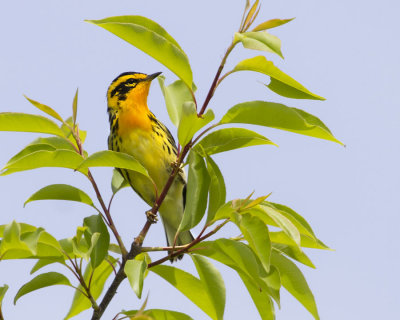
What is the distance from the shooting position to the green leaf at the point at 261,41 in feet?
7.40

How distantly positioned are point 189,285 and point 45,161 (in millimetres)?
865

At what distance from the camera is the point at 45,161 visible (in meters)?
2.61

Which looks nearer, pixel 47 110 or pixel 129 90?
pixel 47 110

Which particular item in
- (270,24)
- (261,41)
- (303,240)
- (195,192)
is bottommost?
(303,240)

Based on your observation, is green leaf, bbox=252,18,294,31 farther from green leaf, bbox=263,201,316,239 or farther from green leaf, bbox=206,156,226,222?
green leaf, bbox=263,201,316,239

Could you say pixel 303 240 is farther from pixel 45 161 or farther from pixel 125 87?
pixel 125 87

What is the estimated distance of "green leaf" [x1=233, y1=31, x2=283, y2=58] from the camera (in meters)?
2.26

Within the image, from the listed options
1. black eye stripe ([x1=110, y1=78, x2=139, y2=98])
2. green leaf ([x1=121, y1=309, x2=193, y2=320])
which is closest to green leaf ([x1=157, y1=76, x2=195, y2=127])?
green leaf ([x1=121, y1=309, x2=193, y2=320])

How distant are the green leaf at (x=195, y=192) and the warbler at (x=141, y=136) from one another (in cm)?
170

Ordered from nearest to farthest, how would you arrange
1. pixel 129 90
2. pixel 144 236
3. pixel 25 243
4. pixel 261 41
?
pixel 25 243 < pixel 261 41 < pixel 144 236 < pixel 129 90

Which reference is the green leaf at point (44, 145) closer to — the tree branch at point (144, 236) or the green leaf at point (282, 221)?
the tree branch at point (144, 236)

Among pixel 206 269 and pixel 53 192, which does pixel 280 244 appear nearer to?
pixel 206 269

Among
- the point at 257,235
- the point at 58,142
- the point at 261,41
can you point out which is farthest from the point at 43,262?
the point at 261,41

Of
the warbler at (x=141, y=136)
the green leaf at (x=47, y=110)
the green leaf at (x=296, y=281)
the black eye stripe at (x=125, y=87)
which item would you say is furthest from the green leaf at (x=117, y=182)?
the green leaf at (x=296, y=281)
